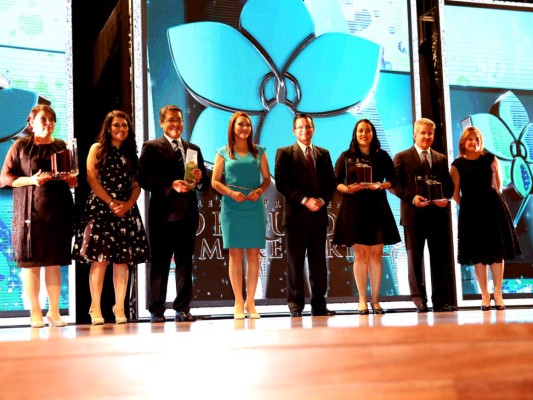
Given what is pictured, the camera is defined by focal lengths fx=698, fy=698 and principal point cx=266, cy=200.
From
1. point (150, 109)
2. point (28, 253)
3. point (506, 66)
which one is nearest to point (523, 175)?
point (506, 66)

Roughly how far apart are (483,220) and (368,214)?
3.23 feet

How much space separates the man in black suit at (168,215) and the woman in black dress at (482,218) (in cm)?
219

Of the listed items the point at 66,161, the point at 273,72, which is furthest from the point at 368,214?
the point at 66,161

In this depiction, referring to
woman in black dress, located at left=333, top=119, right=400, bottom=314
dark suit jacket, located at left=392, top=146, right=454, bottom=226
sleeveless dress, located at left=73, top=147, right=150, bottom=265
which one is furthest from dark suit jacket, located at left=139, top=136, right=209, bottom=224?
dark suit jacket, located at left=392, top=146, right=454, bottom=226

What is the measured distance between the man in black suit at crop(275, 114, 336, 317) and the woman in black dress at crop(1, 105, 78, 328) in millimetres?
1635

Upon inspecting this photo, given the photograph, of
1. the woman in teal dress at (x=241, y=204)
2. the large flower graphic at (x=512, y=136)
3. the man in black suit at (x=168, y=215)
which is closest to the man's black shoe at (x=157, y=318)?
the man in black suit at (x=168, y=215)

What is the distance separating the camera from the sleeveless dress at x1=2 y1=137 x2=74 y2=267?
4559 mm

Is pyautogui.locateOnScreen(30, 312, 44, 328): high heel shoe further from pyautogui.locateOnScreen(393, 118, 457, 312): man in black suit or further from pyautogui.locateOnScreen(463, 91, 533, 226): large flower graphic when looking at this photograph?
pyautogui.locateOnScreen(463, 91, 533, 226): large flower graphic

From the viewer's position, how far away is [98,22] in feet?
20.6

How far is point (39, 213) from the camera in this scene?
15.1 ft

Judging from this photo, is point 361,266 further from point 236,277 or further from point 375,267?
point 236,277

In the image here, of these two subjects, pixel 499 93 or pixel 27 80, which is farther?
pixel 499 93

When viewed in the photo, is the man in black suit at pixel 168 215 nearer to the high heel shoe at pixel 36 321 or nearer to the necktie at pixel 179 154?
the necktie at pixel 179 154

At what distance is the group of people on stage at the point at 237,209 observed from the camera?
15.4ft
